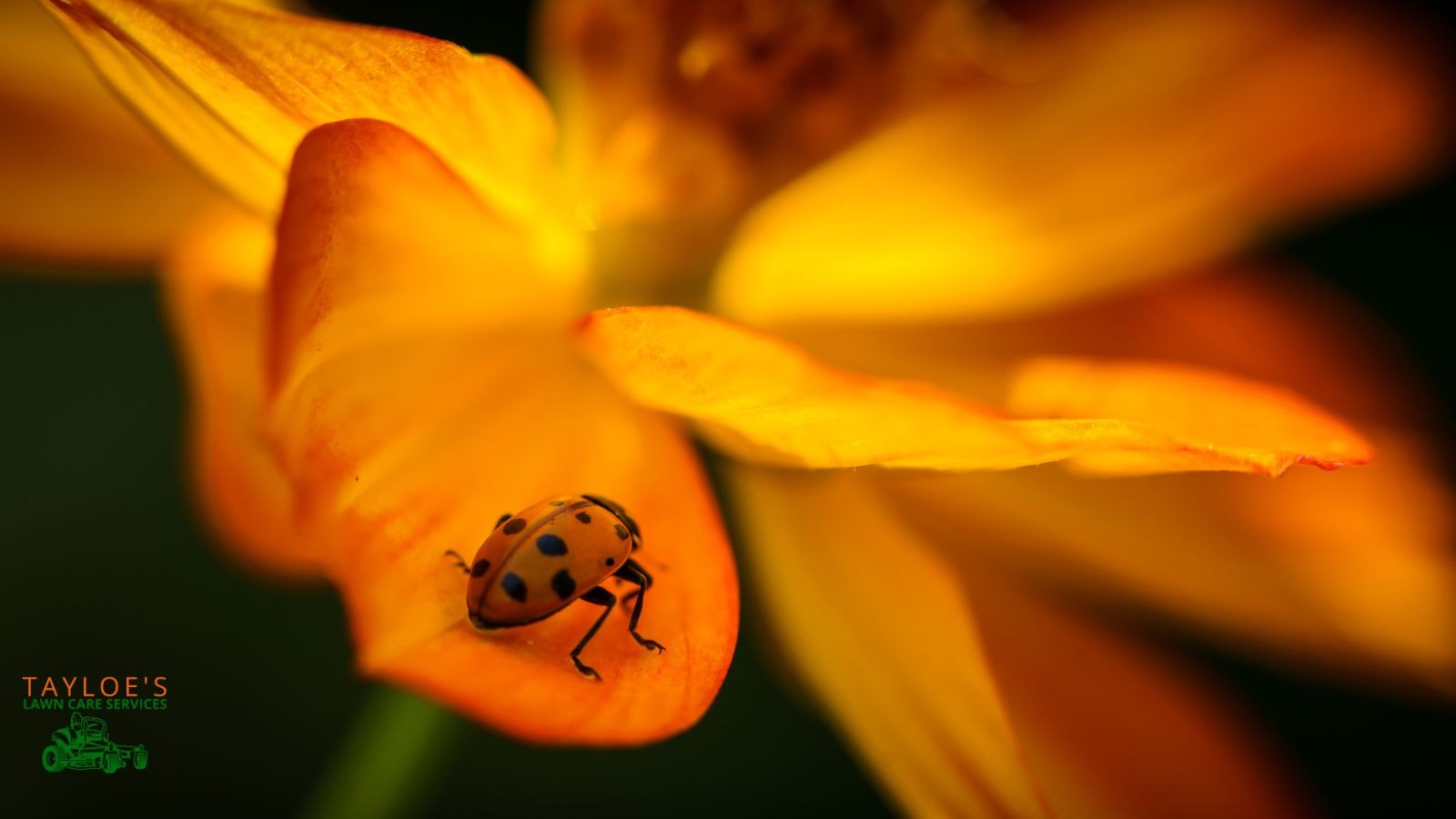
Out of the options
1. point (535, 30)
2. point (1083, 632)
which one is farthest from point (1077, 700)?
point (535, 30)

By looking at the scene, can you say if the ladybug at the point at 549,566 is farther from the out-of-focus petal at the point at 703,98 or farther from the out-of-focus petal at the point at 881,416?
the out-of-focus petal at the point at 703,98

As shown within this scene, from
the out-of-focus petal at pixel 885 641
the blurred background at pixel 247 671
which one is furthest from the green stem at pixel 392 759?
the out-of-focus petal at pixel 885 641

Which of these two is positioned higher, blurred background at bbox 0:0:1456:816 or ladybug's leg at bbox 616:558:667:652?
ladybug's leg at bbox 616:558:667:652

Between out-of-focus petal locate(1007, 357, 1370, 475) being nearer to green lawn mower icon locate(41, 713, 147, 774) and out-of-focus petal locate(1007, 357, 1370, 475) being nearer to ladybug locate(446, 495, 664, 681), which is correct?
ladybug locate(446, 495, 664, 681)

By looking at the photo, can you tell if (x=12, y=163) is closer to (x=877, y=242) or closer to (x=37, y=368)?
(x=37, y=368)

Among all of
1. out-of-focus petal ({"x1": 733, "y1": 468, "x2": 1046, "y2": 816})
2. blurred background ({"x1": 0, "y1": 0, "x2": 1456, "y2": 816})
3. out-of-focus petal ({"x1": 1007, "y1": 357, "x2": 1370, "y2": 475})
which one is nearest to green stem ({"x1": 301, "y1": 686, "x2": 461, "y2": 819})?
blurred background ({"x1": 0, "y1": 0, "x2": 1456, "y2": 816})

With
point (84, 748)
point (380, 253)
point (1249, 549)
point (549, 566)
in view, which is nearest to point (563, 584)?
point (549, 566)

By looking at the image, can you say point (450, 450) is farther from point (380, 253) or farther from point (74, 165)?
point (74, 165)
